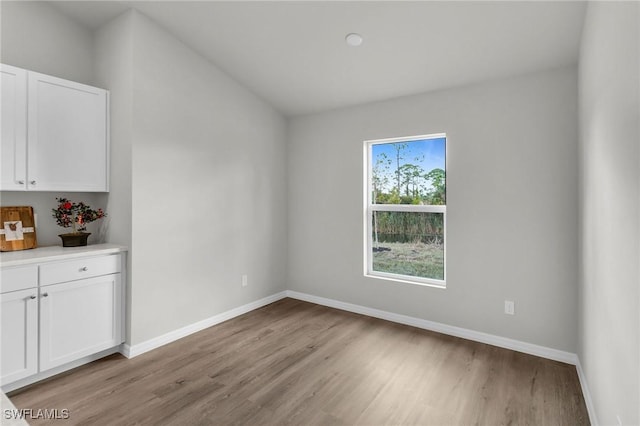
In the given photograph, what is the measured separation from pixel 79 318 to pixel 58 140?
1.40m

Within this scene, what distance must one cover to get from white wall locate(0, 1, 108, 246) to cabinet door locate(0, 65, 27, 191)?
13.2 inches

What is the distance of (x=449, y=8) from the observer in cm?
235

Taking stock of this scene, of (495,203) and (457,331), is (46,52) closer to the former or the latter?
(495,203)

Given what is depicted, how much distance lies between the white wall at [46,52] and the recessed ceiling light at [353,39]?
7.89ft

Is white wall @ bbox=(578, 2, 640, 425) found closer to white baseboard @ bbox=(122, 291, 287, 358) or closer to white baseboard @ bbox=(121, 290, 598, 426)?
white baseboard @ bbox=(121, 290, 598, 426)

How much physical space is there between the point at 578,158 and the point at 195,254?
341 centimetres

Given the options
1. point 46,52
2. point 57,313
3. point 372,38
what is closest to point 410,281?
point 372,38

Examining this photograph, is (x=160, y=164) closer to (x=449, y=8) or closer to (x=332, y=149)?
(x=332, y=149)

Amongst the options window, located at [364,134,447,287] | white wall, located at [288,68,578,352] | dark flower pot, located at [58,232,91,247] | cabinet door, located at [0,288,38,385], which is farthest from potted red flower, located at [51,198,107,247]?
window, located at [364,134,447,287]

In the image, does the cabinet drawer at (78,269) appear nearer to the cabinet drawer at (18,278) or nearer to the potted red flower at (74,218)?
the cabinet drawer at (18,278)

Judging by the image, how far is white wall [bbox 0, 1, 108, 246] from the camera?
2.67 meters

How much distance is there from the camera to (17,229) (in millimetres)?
2613

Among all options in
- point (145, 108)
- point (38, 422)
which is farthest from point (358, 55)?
point (38, 422)

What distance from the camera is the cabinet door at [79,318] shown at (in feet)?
7.82
